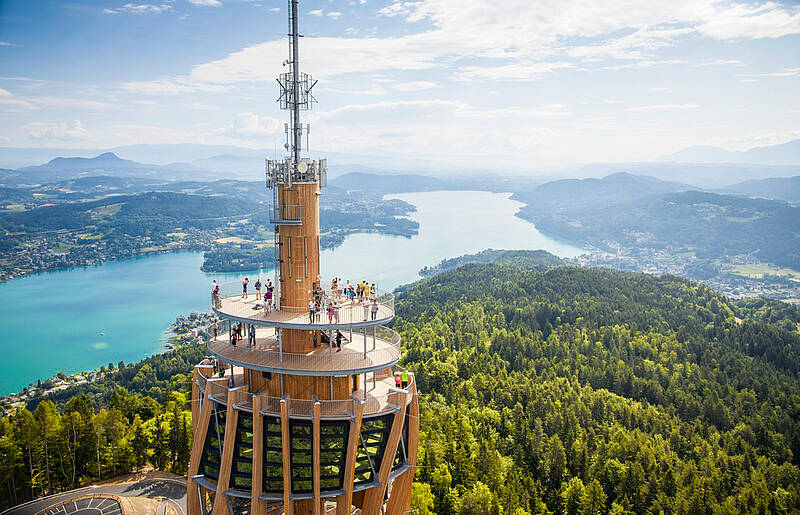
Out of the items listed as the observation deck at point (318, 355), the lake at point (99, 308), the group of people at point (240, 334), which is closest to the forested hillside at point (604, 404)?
the observation deck at point (318, 355)

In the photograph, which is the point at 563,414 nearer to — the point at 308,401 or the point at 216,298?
the point at 308,401

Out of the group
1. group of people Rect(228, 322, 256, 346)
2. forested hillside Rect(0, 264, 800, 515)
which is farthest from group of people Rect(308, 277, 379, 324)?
forested hillside Rect(0, 264, 800, 515)

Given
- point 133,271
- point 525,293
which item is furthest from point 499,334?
point 133,271

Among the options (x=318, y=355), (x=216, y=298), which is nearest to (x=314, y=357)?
(x=318, y=355)

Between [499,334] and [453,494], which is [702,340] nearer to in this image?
[499,334]

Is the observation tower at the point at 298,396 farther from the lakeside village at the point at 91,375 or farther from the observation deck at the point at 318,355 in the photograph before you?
the lakeside village at the point at 91,375

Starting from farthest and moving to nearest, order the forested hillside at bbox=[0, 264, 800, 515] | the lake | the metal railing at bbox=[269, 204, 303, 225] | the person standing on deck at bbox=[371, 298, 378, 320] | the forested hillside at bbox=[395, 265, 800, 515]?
1. the lake
2. the forested hillside at bbox=[395, 265, 800, 515]
3. the forested hillside at bbox=[0, 264, 800, 515]
4. the metal railing at bbox=[269, 204, 303, 225]
5. the person standing on deck at bbox=[371, 298, 378, 320]

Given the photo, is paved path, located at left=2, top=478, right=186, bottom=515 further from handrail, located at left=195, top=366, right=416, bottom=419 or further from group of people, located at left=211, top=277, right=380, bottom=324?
group of people, located at left=211, top=277, right=380, bottom=324
